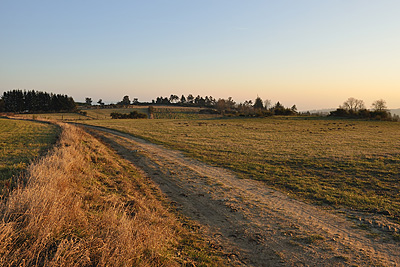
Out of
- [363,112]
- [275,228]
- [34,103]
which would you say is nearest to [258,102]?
[363,112]

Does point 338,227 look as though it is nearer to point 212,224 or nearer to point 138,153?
point 212,224

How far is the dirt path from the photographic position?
5938 millimetres

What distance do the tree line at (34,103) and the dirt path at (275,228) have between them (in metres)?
122

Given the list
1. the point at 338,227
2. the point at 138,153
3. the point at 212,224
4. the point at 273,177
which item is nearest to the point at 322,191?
the point at 273,177

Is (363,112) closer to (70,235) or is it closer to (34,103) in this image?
(70,235)

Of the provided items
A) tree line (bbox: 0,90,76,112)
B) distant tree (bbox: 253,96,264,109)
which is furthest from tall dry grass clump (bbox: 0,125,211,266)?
distant tree (bbox: 253,96,264,109)

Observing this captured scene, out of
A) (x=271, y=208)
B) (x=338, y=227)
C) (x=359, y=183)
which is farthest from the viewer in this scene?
(x=359, y=183)

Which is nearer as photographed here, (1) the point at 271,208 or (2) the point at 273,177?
(1) the point at 271,208

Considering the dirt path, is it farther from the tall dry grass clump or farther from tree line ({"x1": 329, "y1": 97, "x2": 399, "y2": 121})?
tree line ({"x1": 329, "y1": 97, "x2": 399, "y2": 121})

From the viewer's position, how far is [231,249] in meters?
6.27

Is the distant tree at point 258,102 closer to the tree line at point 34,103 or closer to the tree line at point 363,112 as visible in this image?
the tree line at point 363,112

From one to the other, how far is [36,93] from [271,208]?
14187 cm

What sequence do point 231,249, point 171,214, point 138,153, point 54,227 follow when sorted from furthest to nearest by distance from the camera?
point 138,153 < point 171,214 < point 231,249 < point 54,227

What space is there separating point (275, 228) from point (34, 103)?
13682 centimetres
